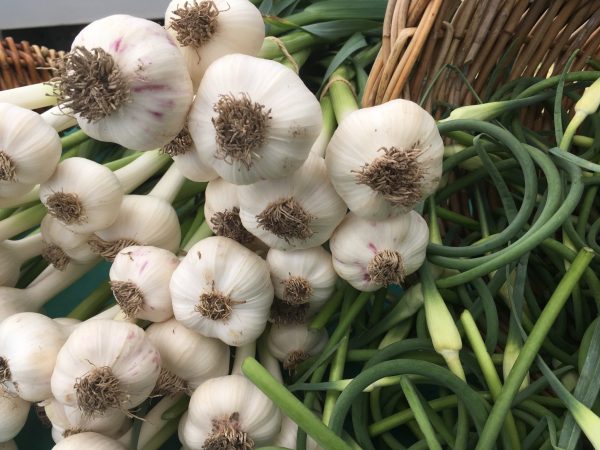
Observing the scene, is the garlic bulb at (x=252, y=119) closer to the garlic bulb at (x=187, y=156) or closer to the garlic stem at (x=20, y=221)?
the garlic bulb at (x=187, y=156)

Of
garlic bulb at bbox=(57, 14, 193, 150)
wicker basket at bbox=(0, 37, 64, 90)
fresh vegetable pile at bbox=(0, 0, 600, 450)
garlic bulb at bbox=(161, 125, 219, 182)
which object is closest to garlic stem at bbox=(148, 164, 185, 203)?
fresh vegetable pile at bbox=(0, 0, 600, 450)

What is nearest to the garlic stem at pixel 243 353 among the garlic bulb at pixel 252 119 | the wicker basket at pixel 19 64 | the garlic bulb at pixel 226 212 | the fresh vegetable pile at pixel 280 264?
the fresh vegetable pile at pixel 280 264

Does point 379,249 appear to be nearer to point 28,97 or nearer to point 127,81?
point 127,81

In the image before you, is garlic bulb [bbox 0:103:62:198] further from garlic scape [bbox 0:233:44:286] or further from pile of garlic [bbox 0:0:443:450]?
garlic scape [bbox 0:233:44:286]

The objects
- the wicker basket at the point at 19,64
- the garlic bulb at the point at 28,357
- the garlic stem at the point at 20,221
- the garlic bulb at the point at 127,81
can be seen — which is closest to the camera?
the garlic bulb at the point at 127,81

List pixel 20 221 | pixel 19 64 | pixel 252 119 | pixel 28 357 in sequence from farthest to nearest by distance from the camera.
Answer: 1. pixel 19 64
2. pixel 20 221
3. pixel 28 357
4. pixel 252 119

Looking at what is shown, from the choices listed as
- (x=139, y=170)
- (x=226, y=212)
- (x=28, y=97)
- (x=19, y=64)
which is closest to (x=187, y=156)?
(x=226, y=212)

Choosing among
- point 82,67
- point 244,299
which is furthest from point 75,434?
point 82,67
